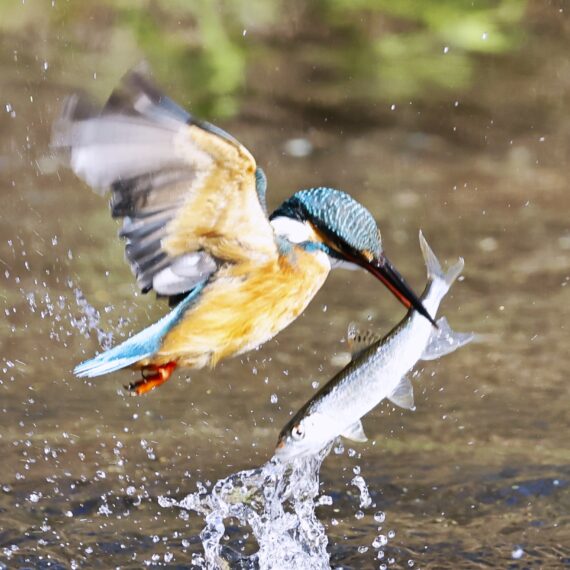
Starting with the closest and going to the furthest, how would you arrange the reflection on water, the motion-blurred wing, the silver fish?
1. the motion-blurred wing
2. the silver fish
3. the reflection on water

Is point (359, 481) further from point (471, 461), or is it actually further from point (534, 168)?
point (534, 168)

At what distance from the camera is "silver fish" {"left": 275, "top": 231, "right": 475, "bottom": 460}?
8.84 feet

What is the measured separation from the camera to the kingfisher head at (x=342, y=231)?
2.77 meters

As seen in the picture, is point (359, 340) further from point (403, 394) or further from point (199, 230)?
point (199, 230)

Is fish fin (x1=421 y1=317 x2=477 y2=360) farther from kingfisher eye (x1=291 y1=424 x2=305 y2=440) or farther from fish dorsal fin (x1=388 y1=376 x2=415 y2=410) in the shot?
kingfisher eye (x1=291 y1=424 x2=305 y2=440)

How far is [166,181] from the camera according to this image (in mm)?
A: 2570

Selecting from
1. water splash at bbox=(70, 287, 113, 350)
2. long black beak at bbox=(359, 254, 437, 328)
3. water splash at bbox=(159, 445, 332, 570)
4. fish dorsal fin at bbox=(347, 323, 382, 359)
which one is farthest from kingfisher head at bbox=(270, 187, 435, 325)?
water splash at bbox=(70, 287, 113, 350)

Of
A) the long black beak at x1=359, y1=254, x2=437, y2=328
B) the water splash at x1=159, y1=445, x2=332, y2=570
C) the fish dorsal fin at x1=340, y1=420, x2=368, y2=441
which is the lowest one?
the water splash at x1=159, y1=445, x2=332, y2=570

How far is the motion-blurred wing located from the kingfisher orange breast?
4 cm

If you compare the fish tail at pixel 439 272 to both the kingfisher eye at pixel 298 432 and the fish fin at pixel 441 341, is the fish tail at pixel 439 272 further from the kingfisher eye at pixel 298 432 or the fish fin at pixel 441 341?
the kingfisher eye at pixel 298 432

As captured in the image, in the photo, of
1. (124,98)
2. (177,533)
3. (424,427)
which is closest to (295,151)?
(424,427)

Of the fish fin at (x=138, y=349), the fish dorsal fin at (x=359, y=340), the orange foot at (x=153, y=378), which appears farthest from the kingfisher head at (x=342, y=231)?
the orange foot at (x=153, y=378)

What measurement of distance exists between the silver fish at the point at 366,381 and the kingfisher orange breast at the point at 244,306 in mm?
202

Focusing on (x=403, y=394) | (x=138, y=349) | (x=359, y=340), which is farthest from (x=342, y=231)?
(x=138, y=349)
